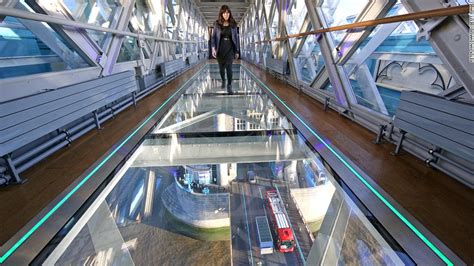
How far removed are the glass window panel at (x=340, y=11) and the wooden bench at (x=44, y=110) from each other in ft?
9.12

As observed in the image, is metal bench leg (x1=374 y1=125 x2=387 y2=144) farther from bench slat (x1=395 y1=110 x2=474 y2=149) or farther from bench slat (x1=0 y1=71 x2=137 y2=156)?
bench slat (x1=0 y1=71 x2=137 y2=156)

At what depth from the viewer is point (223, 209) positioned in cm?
Result: 191

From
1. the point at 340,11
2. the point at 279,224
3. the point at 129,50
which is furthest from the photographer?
the point at 129,50

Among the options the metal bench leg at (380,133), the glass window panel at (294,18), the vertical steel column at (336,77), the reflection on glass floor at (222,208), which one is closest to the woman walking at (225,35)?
the glass window panel at (294,18)

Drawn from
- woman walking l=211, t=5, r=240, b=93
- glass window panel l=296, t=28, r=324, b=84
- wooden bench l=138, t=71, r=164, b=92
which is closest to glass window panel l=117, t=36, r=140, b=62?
wooden bench l=138, t=71, r=164, b=92

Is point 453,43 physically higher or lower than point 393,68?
higher

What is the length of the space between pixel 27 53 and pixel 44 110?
99cm

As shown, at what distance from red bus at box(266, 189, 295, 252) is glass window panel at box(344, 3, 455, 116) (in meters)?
1.21

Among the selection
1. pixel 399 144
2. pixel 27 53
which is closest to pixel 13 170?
pixel 27 53

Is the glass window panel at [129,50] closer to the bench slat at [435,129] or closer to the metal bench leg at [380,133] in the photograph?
the metal bench leg at [380,133]

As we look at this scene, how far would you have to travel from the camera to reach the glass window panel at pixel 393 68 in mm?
1810

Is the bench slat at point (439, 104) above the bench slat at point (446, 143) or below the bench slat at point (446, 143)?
above

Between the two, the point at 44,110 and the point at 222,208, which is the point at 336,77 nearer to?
the point at 222,208

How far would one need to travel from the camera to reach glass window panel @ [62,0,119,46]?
2.65m
